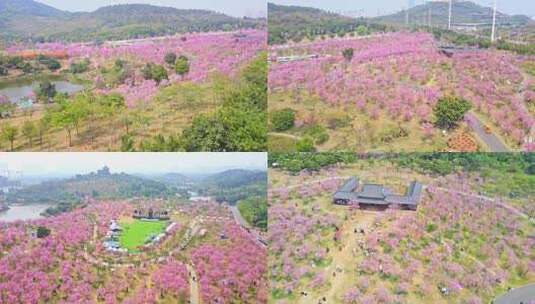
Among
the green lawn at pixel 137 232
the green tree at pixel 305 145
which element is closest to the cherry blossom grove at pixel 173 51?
the green tree at pixel 305 145

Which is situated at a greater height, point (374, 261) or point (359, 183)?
point (359, 183)

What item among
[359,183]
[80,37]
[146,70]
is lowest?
[359,183]

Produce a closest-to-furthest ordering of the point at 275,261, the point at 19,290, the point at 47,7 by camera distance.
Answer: the point at 19,290
the point at 275,261
the point at 47,7

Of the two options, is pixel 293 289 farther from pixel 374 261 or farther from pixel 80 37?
pixel 80 37

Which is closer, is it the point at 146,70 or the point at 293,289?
the point at 293,289

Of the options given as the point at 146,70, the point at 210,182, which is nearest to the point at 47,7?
the point at 146,70

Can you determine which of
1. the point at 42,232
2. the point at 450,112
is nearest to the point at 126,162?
the point at 42,232

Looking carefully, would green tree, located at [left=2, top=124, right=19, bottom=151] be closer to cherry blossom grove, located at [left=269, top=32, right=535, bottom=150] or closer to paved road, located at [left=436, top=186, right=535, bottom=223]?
cherry blossom grove, located at [left=269, top=32, right=535, bottom=150]
